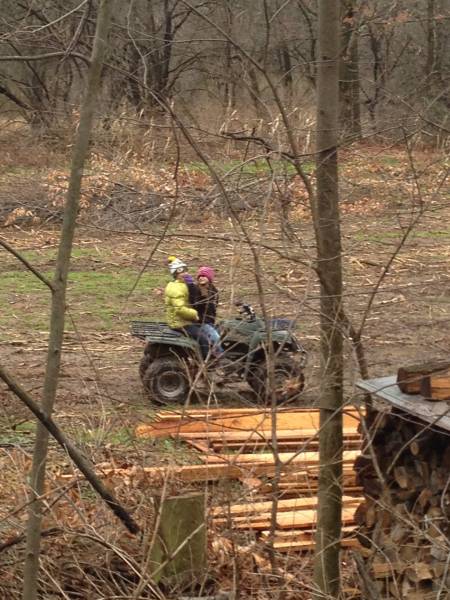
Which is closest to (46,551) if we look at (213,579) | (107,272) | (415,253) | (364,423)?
(213,579)

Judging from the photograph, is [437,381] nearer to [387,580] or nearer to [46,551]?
[387,580]

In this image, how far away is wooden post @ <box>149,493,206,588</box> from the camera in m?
6.22

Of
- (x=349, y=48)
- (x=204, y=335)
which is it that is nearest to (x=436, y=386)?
(x=349, y=48)

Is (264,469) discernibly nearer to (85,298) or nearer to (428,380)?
(428,380)

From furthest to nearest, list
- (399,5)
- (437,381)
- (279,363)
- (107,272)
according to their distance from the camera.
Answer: (107,272) < (279,363) < (399,5) < (437,381)

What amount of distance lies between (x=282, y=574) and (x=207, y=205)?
227 cm

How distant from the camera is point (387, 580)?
698 centimetres

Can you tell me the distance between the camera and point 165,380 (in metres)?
11.4

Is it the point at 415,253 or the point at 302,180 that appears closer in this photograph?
the point at 302,180

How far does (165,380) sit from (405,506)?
4732 millimetres

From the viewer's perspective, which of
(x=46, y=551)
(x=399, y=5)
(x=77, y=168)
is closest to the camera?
(x=77, y=168)

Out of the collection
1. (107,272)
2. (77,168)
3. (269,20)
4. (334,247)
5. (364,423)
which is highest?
(269,20)

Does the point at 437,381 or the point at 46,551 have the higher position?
the point at 437,381

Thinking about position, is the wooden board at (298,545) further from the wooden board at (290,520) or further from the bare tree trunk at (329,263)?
the bare tree trunk at (329,263)
